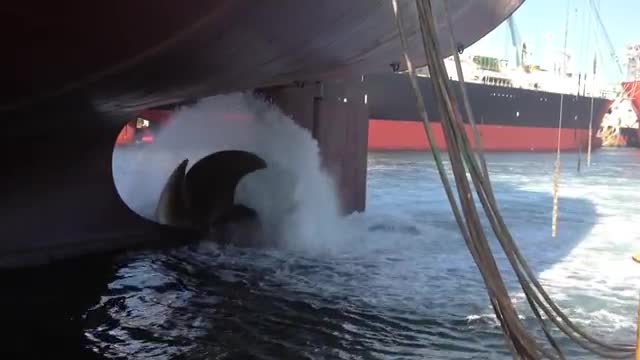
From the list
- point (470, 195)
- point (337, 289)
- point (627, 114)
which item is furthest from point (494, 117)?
point (470, 195)

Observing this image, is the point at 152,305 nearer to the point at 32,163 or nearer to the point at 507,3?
the point at 32,163

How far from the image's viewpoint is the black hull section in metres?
33.7

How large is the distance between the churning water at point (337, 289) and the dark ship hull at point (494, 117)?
21.7 meters

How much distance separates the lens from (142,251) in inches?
298

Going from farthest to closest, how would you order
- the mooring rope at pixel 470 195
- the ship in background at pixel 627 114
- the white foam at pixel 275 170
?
1. the ship in background at pixel 627 114
2. the white foam at pixel 275 170
3. the mooring rope at pixel 470 195

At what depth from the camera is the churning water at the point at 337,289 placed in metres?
4.53

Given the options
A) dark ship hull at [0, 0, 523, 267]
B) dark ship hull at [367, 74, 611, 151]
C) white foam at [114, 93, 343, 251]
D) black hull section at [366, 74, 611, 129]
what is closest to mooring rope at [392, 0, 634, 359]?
dark ship hull at [0, 0, 523, 267]

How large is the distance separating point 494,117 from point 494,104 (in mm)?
967

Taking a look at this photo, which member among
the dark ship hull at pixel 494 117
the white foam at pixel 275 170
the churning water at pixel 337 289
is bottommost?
the churning water at pixel 337 289

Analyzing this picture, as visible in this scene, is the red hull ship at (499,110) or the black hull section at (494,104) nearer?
the black hull section at (494,104)

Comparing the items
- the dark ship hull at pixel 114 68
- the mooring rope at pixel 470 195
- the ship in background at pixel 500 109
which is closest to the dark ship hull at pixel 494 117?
the ship in background at pixel 500 109

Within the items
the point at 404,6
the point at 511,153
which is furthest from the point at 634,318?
the point at 511,153

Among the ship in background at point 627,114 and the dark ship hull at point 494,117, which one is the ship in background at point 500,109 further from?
the ship in background at point 627,114

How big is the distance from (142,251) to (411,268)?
320 cm
